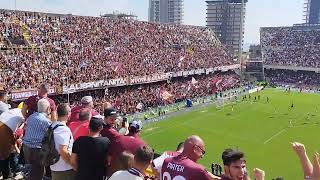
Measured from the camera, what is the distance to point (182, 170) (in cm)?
562

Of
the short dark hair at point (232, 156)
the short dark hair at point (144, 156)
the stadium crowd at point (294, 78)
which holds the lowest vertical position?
the stadium crowd at point (294, 78)

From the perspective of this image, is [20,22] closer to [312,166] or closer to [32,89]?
[32,89]

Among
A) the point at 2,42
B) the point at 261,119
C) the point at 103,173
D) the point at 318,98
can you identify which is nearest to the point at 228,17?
the point at 318,98

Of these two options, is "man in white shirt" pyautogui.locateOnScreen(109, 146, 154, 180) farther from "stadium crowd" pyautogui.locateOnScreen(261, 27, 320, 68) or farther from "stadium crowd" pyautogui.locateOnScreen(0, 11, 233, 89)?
"stadium crowd" pyautogui.locateOnScreen(261, 27, 320, 68)

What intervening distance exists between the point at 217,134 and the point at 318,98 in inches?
1308

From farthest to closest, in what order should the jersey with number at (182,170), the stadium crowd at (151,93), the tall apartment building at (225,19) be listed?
1. the tall apartment building at (225,19)
2. the stadium crowd at (151,93)
3. the jersey with number at (182,170)

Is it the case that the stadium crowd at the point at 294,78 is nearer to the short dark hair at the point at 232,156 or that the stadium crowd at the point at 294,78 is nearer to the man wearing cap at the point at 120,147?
the man wearing cap at the point at 120,147

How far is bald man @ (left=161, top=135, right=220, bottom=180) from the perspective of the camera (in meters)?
5.51

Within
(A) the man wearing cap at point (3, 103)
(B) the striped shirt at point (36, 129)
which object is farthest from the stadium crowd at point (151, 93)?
(B) the striped shirt at point (36, 129)

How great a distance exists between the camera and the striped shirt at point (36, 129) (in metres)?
7.80

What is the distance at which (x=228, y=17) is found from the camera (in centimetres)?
16712

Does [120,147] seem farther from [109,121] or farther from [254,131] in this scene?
[254,131]

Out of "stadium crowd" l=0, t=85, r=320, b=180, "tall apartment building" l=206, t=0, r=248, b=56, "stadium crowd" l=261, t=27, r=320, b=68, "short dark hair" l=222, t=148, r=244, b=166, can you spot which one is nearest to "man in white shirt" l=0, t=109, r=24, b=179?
"stadium crowd" l=0, t=85, r=320, b=180

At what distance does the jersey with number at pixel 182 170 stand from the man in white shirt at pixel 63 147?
6.18 ft
